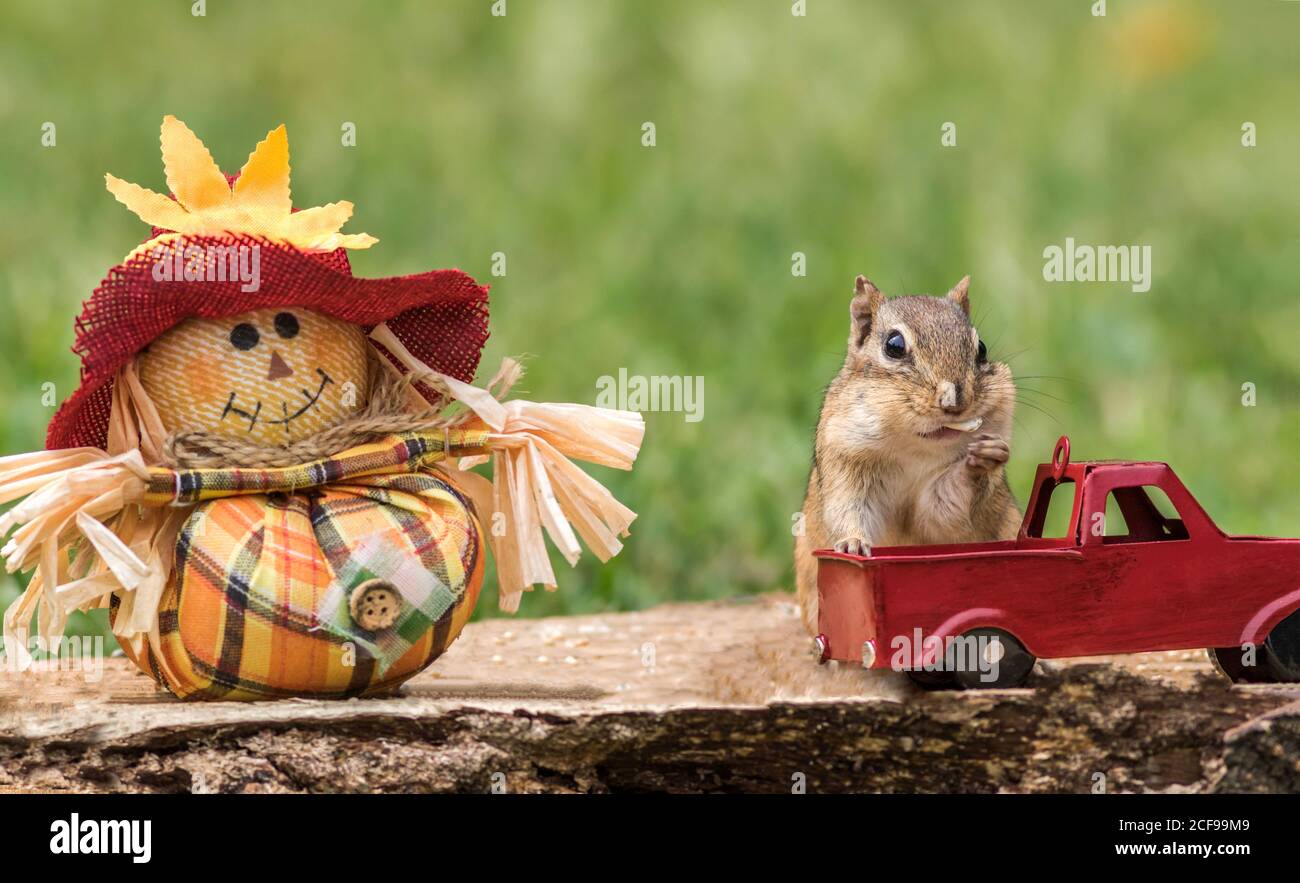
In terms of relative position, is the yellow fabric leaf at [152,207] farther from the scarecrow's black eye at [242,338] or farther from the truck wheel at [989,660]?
the truck wheel at [989,660]

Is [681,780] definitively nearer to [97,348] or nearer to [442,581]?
[442,581]

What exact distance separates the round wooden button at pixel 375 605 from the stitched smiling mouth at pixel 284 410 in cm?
39

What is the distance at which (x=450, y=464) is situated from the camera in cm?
425

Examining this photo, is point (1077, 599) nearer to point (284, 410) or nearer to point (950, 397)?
point (950, 397)

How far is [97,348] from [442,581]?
84cm

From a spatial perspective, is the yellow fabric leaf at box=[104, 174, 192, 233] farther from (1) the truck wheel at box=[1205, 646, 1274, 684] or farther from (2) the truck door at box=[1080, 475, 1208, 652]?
(1) the truck wheel at box=[1205, 646, 1274, 684]

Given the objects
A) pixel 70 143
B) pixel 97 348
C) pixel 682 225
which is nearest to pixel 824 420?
pixel 97 348

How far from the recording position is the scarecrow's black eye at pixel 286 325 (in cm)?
380

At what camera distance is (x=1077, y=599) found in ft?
12.0

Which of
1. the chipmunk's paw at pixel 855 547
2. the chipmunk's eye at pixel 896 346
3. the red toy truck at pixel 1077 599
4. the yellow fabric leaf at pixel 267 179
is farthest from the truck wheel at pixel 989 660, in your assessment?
the yellow fabric leaf at pixel 267 179

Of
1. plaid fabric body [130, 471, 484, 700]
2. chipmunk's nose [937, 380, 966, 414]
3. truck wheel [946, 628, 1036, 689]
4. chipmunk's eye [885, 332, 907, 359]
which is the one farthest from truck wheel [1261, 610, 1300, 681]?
plaid fabric body [130, 471, 484, 700]

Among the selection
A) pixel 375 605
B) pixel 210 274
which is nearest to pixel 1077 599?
pixel 375 605

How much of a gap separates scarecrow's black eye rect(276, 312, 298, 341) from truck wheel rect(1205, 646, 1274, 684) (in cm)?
203

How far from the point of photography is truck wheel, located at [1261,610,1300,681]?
3777 mm
